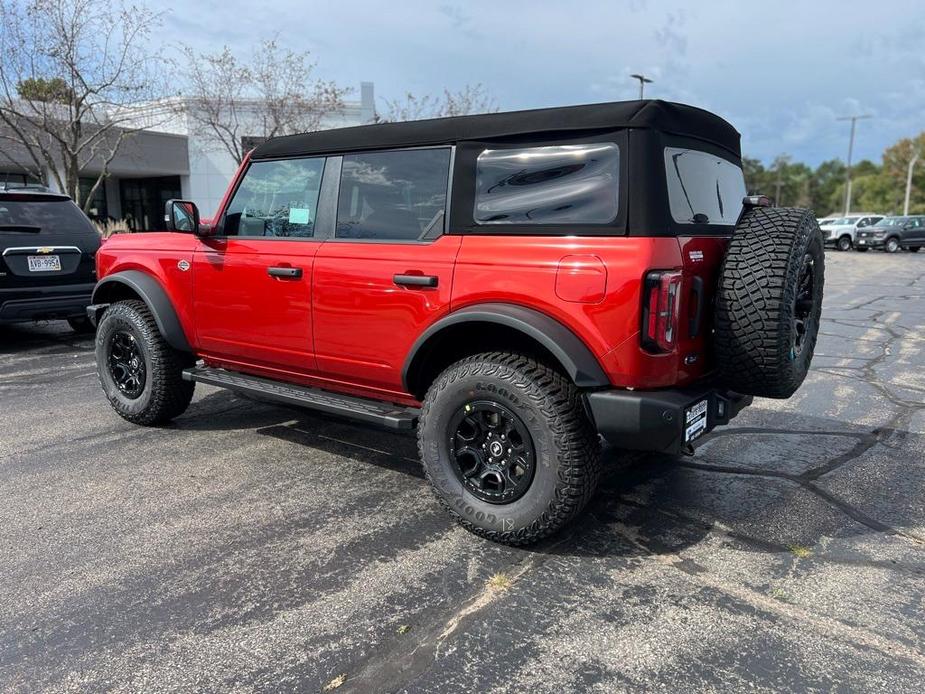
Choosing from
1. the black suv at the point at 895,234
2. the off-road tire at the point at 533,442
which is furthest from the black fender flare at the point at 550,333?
the black suv at the point at 895,234

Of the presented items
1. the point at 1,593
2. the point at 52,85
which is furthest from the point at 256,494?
the point at 52,85

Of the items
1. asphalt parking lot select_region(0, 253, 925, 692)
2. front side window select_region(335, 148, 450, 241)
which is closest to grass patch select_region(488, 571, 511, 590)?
asphalt parking lot select_region(0, 253, 925, 692)

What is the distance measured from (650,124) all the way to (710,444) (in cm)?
252

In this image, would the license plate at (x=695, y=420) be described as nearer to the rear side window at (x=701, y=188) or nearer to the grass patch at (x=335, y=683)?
the rear side window at (x=701, y=188)

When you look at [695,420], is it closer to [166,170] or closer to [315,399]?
[315,399]

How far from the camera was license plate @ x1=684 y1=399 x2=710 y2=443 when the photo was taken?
291 cm

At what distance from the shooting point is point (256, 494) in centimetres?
379

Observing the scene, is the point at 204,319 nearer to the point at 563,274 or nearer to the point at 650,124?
the point at 563,274

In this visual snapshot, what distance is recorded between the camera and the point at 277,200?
4.22 metres

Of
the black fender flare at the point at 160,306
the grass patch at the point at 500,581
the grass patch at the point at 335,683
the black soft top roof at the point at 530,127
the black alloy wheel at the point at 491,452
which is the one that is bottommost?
the grass patch at the point at 335,683

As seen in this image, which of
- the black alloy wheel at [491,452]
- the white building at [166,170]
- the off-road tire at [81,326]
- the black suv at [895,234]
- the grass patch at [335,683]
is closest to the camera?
the grass patch at [335,683]

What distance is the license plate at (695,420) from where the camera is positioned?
291 centimetres

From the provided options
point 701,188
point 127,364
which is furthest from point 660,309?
point 127,364

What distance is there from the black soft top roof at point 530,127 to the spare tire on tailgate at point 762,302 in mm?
588
